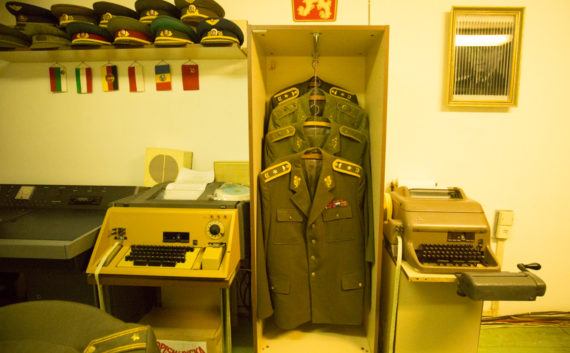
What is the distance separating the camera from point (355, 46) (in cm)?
161

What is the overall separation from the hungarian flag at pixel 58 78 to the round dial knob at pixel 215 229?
1533 millimetres

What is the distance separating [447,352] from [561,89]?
1.72 metres

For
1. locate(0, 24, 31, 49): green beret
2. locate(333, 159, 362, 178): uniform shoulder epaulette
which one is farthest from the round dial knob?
locate(0, 24, 31, 49): green beret

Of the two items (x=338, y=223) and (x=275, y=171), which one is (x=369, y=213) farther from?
(x=275, y=171)

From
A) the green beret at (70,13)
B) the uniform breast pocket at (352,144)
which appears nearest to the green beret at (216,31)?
the green beret at (70,13)

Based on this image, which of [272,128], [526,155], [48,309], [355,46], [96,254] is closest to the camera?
[48,309]

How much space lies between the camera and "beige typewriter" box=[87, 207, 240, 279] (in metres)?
1.29

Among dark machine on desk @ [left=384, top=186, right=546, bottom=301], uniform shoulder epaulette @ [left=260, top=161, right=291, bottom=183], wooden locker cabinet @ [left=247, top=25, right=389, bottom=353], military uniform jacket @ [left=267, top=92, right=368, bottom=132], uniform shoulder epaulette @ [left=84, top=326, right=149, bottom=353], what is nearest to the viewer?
uniform shoulder epaulette @ [left=84, top=326, right=149, bottom=353]

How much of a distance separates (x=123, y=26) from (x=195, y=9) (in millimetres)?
402

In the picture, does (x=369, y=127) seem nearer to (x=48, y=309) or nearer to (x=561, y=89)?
(x=561, y=89)

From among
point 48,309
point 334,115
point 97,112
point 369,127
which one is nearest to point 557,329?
point 369,127

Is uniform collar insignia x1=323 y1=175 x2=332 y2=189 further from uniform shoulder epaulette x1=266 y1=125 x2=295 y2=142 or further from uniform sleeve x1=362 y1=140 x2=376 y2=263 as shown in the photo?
uniform shoulder epaulette x1=266 y1=125 x2=295 y2=142

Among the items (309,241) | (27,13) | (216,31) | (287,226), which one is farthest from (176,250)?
(27,13)

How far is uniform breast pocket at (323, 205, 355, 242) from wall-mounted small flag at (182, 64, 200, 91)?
1.19 metres
